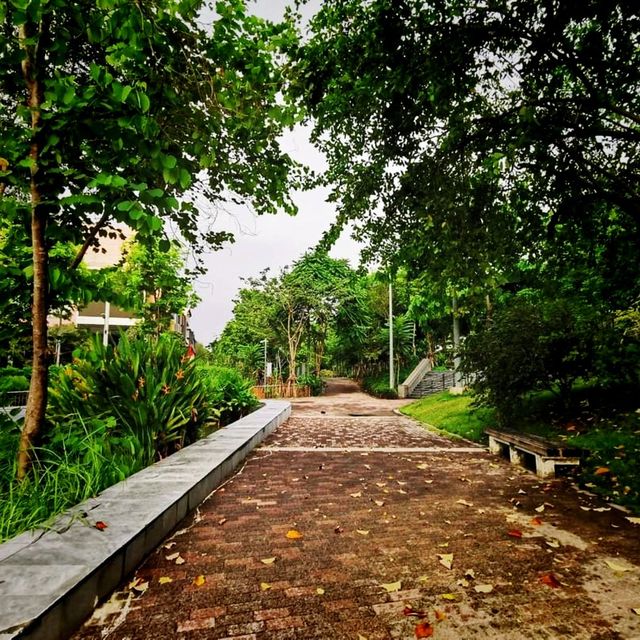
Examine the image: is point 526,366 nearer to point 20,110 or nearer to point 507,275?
point 507,275

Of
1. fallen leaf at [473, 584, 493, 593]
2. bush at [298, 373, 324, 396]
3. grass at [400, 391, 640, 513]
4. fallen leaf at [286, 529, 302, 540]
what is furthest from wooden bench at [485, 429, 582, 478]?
bush at [298, 373, 324, 396]

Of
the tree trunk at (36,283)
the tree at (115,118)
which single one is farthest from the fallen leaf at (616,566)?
the tree trunk at (36,283)

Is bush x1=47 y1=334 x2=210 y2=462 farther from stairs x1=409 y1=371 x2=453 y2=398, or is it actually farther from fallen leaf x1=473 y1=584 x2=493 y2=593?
stairs x1=409 y1=371 x2=453 y2=398

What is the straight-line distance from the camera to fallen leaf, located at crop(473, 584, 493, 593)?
241cm

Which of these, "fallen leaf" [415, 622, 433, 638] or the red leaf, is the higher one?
"fallen leaf" [415, 622, 433, 638]

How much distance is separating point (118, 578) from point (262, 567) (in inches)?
36.4

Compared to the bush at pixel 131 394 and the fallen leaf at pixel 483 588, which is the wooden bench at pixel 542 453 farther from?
the bush at pixel 131 394

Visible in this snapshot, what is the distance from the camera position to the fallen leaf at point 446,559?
274 centimetres

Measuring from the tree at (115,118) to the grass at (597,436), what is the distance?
524 cm

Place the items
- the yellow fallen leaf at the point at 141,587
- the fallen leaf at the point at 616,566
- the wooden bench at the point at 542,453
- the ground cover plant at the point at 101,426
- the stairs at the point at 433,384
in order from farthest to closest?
the stairs at the point at 433,384 < the wooden bench at the point at 542,453 < the ground cover plant at the point at 101,426 < the fallen leaf at the point at 616,566 < the yellow fallen leaf at the point at 141,587

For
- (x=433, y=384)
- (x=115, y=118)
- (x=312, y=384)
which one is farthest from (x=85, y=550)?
(x=433, y=384)

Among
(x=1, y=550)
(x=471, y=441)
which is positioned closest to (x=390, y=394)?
(x=471, y=441)

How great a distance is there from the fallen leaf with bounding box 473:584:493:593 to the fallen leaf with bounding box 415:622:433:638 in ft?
1.76

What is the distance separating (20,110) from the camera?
2469 mm
